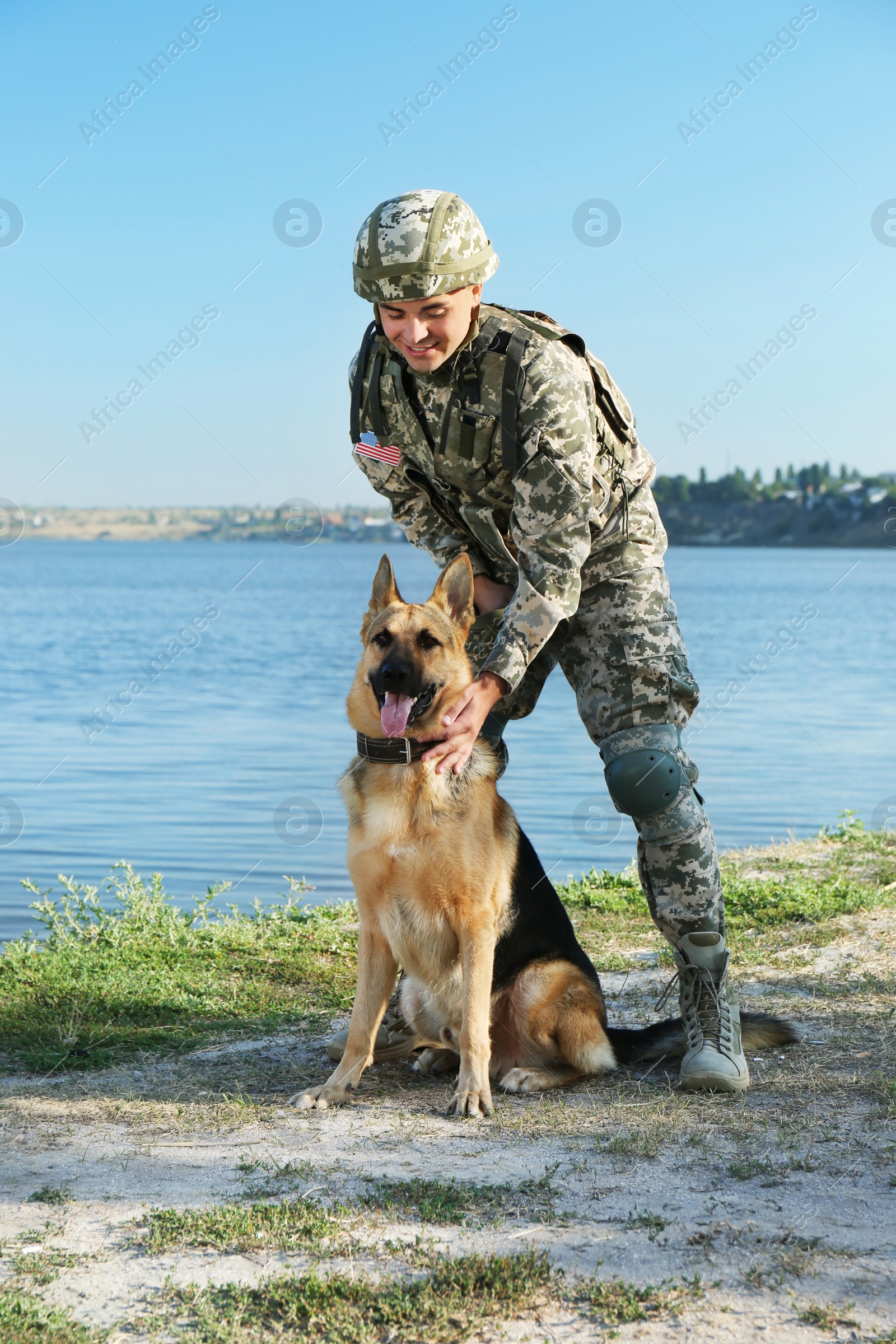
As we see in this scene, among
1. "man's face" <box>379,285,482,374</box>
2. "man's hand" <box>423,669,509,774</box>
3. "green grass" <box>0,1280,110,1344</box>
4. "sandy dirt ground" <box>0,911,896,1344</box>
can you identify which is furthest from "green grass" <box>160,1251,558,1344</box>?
"man's face" <box>379,285,482,374</box>

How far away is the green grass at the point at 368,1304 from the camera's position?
2.21m

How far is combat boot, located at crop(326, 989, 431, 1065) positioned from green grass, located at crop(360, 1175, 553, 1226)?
1.37 meters

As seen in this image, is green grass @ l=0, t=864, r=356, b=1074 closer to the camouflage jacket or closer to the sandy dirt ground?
the sandy dirt ground

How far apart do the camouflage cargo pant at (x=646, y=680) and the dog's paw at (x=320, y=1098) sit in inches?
51.0

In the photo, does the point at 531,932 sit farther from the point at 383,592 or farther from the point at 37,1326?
the point at 37,1326

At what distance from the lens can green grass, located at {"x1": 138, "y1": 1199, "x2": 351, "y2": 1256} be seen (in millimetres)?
2566

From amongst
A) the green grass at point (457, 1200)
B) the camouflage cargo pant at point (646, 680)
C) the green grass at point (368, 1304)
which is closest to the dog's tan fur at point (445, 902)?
the camouflage cargo pant at point (646, 680)

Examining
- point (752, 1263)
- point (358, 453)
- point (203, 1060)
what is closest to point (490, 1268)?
point (752, 1263)

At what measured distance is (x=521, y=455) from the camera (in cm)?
389

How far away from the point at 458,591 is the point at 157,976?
2496 millimetres

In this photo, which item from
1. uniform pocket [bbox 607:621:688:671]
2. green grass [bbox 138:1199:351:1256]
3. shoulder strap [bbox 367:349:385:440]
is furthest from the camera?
shoulder strap [bbox 367:349:385:440]

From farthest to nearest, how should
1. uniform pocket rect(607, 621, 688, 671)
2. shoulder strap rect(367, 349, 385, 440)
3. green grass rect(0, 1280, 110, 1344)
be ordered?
shoulder strap rect(367, 349, 385, 440) → uniform pocket rect(607, 621, 688, 671) → green grass rect(0, 1280, 110, 1344)

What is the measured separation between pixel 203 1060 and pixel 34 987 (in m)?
1.17

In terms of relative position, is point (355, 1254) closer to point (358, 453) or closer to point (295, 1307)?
point (295, 1307)
